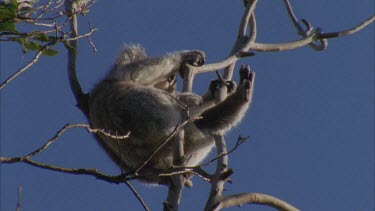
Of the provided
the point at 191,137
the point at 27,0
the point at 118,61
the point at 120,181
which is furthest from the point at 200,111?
the point at 120,181

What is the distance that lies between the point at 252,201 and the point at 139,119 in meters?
2.31

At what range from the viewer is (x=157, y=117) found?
7363mm

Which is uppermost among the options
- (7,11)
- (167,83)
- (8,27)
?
(167,83)

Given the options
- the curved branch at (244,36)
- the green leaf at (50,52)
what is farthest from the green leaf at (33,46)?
the curved branch at (244,36)

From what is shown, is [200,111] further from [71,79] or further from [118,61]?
[118,61]

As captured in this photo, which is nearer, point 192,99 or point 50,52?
point 50,52

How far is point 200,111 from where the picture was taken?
7.25 metres

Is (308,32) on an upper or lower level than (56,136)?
upper

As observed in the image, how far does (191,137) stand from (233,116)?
0.58m

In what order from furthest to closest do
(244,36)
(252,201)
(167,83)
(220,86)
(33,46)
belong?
1. (167,83)
2. (244,36)
3. (220,86)
4. (252,201)
5. (33,46)

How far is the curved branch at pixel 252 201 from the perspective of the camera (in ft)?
17.1

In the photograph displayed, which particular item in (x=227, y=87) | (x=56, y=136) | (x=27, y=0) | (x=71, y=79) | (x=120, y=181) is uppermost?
(x=71, y=79)

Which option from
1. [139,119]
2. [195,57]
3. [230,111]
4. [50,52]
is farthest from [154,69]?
[50,52]

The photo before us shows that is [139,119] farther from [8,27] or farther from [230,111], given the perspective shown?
[8,27]
